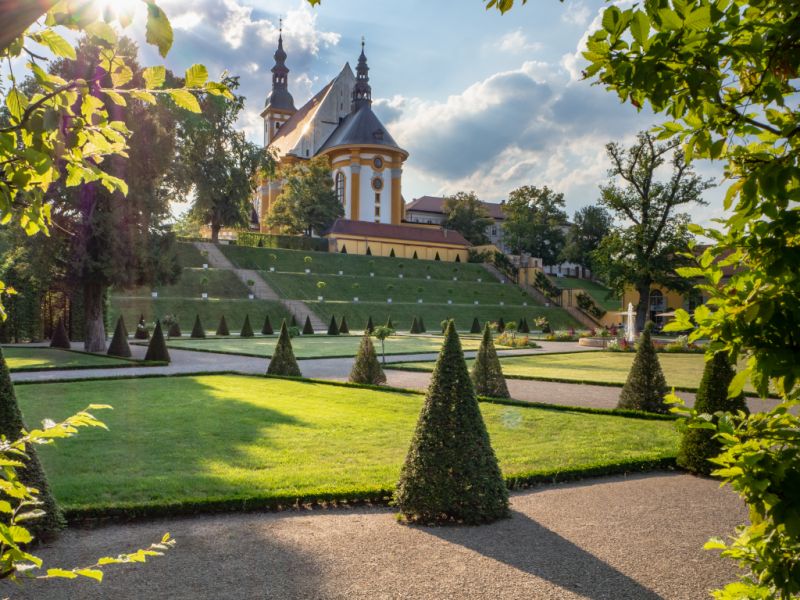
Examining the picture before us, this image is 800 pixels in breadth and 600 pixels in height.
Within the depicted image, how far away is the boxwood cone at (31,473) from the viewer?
4828mm

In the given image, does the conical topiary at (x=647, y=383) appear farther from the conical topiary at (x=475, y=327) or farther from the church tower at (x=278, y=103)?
the church tower at (x=278, y=103)

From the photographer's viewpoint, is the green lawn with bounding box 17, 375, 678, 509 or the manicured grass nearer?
the green lawn with bounding box 17, 375, 678, 509

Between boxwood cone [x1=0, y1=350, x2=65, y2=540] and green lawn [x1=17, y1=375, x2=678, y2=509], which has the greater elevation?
boxwood cone [x1=0, y1=350, x2=65, y2=540]

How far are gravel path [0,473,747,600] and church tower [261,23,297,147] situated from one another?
97.4m

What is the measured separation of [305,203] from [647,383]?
57.1 m

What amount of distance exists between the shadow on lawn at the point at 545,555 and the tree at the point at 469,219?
75.0 metres

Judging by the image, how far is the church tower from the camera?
9750cm

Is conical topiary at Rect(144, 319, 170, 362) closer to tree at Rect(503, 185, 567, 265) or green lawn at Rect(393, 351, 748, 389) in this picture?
green lawn at Rect(393, 351, 748, 389)

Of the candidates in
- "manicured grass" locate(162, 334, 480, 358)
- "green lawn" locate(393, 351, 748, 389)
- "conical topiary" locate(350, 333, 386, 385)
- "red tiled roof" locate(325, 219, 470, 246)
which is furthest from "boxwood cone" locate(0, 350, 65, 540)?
"red tiled roof" locate(325, 219, 470, 246)

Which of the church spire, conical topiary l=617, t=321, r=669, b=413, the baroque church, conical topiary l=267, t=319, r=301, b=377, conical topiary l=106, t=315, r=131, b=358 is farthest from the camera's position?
the church spire

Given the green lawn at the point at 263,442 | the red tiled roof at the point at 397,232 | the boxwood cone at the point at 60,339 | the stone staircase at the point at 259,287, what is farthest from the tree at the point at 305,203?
the green lawn at the point at 263,442

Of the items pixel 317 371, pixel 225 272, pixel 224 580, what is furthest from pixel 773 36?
pixel 225 272

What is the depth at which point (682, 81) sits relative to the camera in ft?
6.23

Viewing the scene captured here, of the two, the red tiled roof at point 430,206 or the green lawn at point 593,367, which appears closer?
the green lawn at point 593,367
